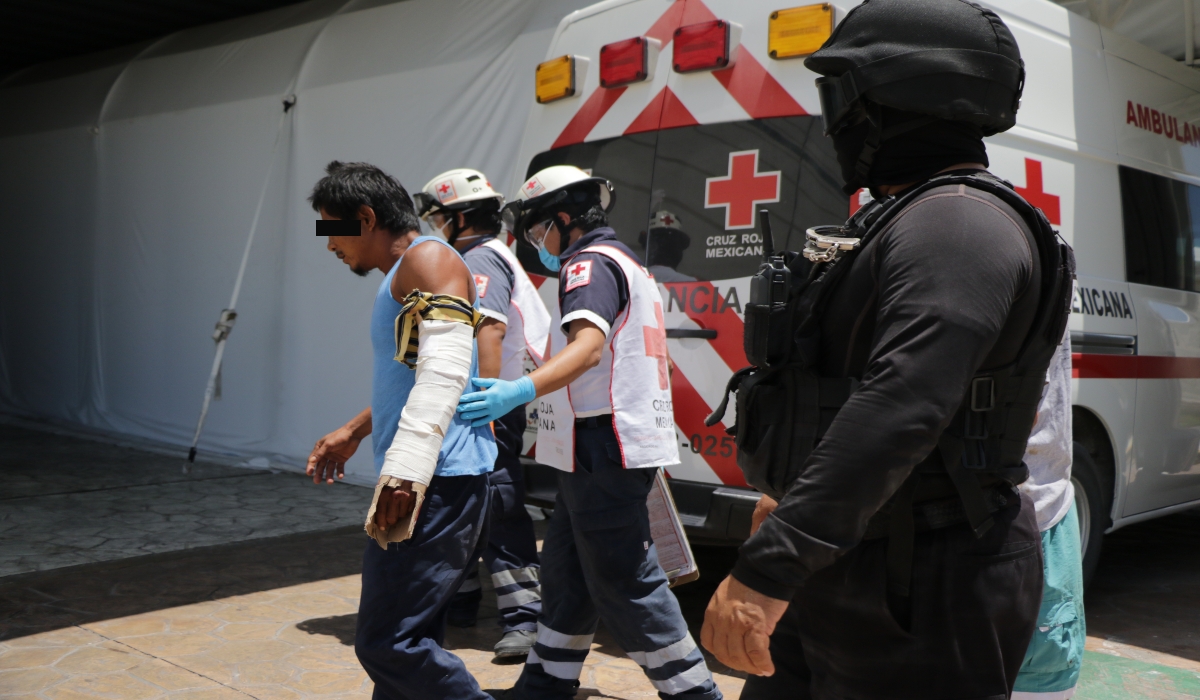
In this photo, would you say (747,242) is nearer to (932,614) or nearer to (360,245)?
(360,245)

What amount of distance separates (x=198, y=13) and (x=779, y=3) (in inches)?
294

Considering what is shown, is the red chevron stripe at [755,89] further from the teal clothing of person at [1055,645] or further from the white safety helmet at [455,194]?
the teal clothing of person at [1055,645]

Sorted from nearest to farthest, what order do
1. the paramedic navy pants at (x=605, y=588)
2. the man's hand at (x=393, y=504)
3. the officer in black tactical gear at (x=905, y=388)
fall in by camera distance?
the officer in black tactical gear at (x=905, y=388) < the man's hand at (x=393, y=504) < the paramedic navy pants at (x=605, y=588)

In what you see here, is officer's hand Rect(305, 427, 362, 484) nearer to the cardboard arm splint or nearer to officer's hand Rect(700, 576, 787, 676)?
the cardboard arm splint

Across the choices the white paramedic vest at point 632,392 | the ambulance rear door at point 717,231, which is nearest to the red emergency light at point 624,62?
the ambulance rear door at point 717,231

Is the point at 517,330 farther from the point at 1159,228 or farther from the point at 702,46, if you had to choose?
the point at 1159,228

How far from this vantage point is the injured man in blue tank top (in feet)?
7.51

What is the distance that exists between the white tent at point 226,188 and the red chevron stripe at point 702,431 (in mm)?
3198

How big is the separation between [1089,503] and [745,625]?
3.52 meters

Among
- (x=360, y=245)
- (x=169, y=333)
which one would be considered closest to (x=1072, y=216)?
(x=360, y=245)

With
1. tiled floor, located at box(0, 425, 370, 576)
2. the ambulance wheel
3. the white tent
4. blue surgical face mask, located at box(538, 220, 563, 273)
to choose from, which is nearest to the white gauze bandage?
blue surgical face mask, located at box(538, 220, 563, 273)

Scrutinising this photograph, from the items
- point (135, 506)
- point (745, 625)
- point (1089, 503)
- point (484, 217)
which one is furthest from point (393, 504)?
point (135, 506)

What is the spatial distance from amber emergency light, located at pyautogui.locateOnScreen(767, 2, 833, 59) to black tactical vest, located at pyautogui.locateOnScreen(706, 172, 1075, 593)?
2029 mm

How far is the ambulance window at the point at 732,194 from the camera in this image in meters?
3.63
